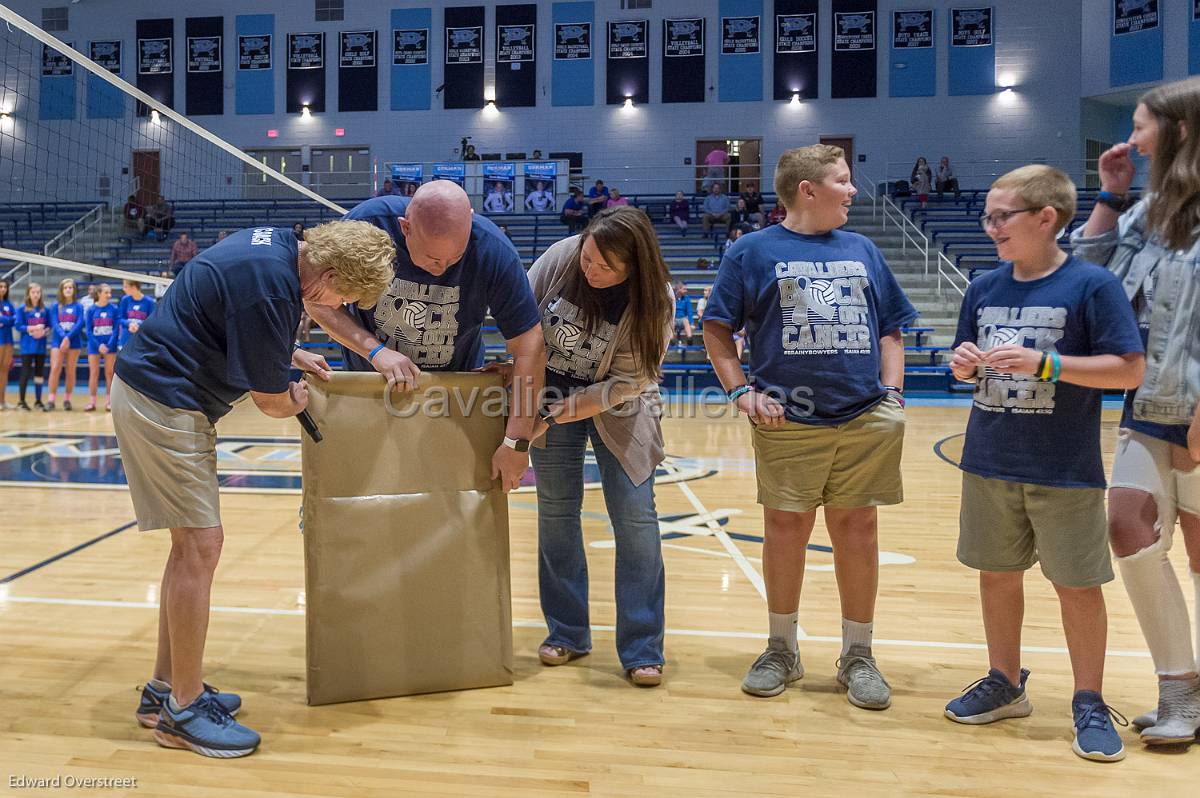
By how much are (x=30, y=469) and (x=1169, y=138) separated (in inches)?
264

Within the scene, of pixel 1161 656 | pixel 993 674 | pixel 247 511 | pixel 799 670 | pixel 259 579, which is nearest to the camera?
pixel 1161 656

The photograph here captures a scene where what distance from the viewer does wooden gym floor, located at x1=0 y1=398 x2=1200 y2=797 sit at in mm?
2170

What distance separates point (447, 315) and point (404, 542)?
0.68 meters

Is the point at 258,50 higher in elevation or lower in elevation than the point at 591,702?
higher

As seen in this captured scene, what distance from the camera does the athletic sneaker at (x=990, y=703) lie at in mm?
2514

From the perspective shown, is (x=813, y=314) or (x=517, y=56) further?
(x=517, y=56)

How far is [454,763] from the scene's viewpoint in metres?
2.24

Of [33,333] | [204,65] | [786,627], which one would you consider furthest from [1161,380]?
[204,65]

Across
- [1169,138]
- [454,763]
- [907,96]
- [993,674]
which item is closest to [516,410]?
[454,763]

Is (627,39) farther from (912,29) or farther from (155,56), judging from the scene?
(155,56)

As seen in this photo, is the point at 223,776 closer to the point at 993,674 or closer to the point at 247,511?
the point at 993,674

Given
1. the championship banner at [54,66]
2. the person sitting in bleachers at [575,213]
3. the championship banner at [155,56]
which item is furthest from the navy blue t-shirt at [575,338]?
the championship banner at [155,56]

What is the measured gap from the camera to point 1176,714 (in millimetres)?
2354

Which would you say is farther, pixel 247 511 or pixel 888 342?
pixel 247 511
